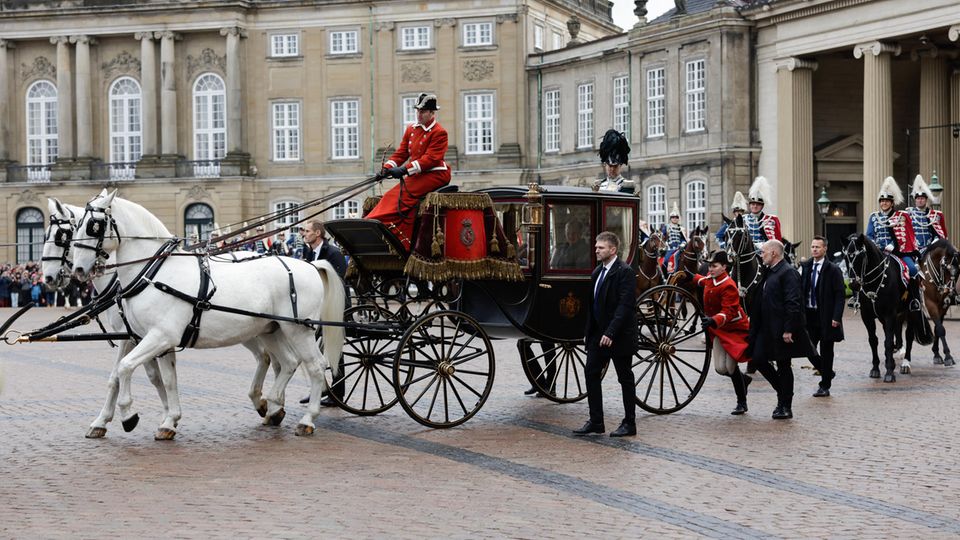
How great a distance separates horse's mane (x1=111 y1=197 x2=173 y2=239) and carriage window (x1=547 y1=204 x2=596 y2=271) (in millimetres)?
3801

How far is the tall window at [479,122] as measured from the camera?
5772 centimetres

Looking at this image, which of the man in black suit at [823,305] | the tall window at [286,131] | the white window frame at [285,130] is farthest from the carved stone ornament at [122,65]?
the man in black suit at [823,305]

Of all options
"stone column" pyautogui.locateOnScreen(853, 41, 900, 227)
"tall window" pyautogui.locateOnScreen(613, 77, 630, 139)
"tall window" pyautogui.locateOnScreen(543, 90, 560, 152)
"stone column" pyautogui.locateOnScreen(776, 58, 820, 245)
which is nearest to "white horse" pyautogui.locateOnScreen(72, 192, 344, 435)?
"stone column" pyautogui.locateOnScreen(853, 41, 900, 227)

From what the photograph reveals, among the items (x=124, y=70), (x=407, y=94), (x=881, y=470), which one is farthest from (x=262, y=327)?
(x=124, y=70)

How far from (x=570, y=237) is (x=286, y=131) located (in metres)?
47.7

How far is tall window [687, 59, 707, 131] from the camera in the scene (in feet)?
150

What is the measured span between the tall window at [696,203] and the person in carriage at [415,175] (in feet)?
108

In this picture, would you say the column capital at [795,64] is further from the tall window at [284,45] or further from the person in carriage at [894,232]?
the tall window at [284,45]

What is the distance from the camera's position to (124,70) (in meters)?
62.1

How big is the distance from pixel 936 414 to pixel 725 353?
7.39ft

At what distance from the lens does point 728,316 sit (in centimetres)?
1438

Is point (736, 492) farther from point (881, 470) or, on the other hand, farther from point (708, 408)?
point (708, 408)

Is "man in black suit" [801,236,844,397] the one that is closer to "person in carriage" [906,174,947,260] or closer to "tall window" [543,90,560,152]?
"person in carriage" [906,174,947,260]

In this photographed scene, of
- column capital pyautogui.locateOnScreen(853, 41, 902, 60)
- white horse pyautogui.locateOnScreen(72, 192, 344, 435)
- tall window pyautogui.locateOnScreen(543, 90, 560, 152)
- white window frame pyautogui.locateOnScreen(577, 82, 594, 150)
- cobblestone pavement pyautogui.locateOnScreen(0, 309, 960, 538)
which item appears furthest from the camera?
tall window pyautogui.locateOnScreen(543, 90, 560, 152)
